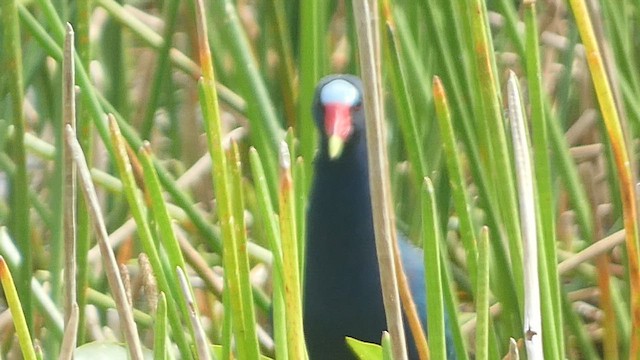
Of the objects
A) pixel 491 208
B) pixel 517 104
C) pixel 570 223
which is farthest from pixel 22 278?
pixel 570 223

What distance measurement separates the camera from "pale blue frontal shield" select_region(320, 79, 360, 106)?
1.39 metres

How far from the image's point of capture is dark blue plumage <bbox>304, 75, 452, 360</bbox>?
4.72 ft

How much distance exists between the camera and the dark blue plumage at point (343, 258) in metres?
1.44

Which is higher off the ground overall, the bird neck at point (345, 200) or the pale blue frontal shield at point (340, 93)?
the pale blue frontal shield at point (340, 93)

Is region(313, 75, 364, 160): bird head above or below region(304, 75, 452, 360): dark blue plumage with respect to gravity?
above

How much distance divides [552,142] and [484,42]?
1.54 feet

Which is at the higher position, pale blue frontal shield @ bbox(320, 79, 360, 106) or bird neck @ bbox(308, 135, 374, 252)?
pale blue frontal shield @ bbox(320, 79, 360, 106)

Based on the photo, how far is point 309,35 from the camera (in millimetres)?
1092

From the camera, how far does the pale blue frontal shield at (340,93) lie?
139 centimetres

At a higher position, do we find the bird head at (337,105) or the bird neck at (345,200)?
the bird head at (337,105)

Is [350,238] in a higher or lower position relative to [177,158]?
lower

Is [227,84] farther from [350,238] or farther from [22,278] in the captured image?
[22,278]

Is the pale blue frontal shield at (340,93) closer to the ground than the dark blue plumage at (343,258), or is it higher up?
higher up

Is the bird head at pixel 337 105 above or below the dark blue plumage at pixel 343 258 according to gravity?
above
